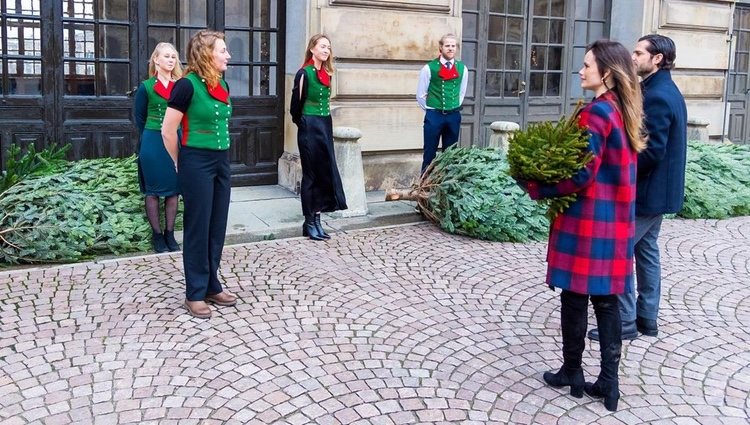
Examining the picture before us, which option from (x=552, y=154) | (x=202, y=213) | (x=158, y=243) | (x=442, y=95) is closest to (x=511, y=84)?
(x=442, y=95)

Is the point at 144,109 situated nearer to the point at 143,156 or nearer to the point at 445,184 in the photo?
the point at 143,156

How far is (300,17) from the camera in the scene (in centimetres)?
958

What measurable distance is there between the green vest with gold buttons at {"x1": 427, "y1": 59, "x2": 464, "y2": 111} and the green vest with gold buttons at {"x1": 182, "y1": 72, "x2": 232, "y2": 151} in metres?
4.32

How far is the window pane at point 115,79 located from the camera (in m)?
9.02

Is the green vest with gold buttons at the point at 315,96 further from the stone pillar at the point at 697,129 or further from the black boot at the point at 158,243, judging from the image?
the stone pillar at the point at 697,129

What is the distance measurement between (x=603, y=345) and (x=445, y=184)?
425cm

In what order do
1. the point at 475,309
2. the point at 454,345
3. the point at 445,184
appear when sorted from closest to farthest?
1. the point at 454,345
2. the point at 475,309
3. the point at 445,184

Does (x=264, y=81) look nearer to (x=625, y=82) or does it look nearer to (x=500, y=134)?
(x=500, y=134)

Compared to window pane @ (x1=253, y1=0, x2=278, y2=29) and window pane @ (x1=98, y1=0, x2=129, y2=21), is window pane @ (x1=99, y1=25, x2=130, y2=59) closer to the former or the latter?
window pane @ (x1=98, y1=0, x2=129, y2=21)

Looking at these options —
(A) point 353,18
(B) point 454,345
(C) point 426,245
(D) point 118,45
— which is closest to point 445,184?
(C) point 426,245

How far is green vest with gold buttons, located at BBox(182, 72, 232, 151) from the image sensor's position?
202 inches

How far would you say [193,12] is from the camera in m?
9.45

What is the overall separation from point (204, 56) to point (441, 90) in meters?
4.42

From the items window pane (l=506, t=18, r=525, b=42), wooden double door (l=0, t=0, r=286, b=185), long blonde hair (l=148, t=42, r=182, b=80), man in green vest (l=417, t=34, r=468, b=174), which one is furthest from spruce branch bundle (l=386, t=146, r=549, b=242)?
window pane (l=506, t=18, r=525, b=42)
